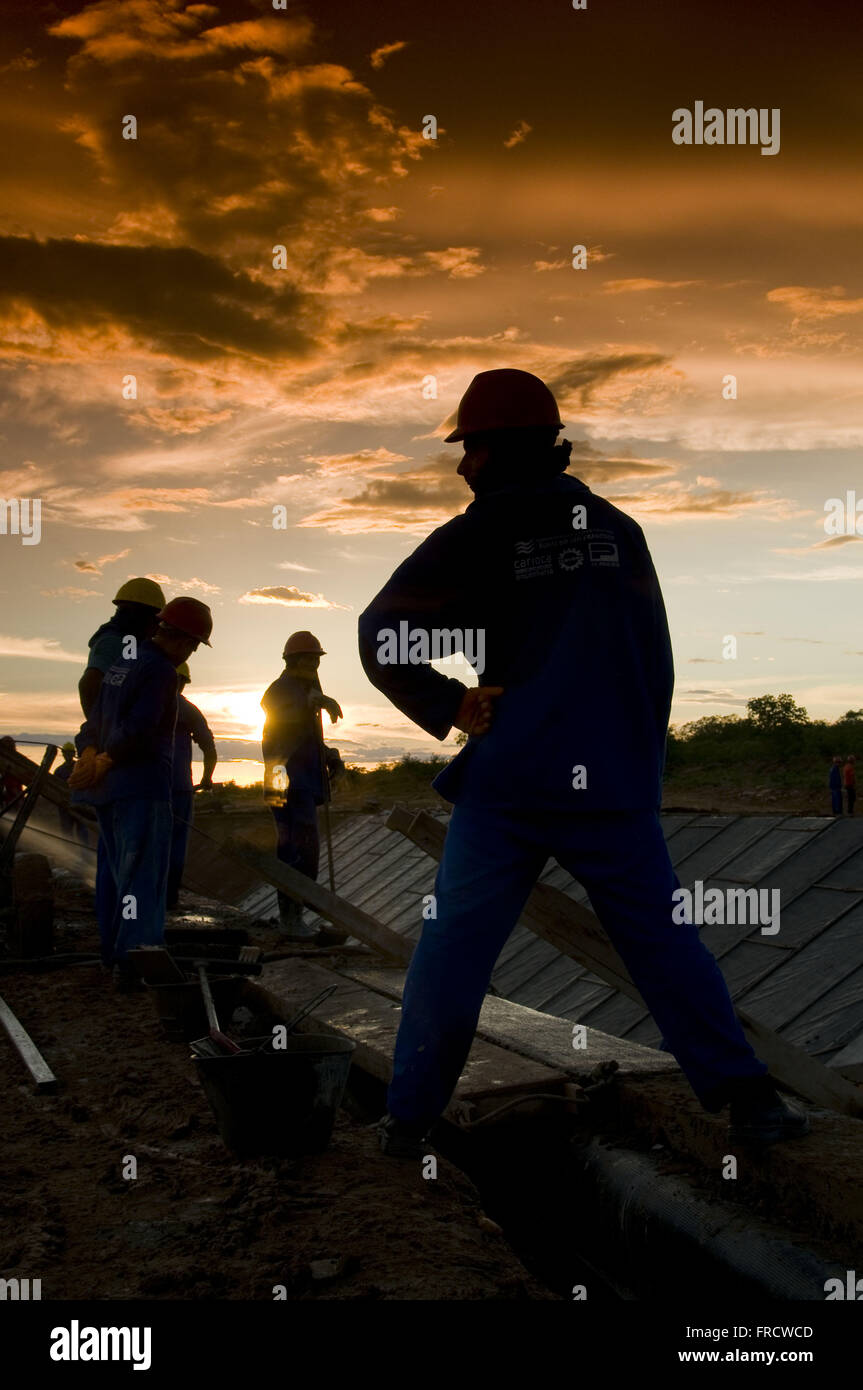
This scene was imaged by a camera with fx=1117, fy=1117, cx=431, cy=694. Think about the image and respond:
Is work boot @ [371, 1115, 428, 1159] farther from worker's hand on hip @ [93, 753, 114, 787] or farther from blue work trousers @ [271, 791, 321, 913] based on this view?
blue work trousers @ [271, 791, 321, 913]

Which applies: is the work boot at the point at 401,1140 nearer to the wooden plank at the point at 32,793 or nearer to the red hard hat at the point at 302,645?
the wooden plank at the point at 32,793

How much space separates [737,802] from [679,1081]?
2725cm

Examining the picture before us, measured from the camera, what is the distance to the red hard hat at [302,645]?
8.49m

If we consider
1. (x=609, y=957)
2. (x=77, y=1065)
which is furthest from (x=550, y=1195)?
(x=77, y=1065)

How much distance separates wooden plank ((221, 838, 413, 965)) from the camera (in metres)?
6.29

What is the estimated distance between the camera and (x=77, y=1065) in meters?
4.42

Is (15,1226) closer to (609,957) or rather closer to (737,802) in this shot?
(609,957)

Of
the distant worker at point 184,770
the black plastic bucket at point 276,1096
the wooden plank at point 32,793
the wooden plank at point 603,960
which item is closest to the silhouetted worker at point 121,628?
the wooden plank at point 32,793

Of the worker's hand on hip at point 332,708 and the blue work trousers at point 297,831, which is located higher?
the worker's hand on hip at point 332,708

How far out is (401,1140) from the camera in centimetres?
309

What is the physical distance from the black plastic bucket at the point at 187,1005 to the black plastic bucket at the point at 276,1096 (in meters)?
1.39

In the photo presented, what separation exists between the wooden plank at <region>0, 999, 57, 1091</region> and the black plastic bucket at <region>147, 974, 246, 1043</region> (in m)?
0.51

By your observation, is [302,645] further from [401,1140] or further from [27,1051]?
[401,1140]
